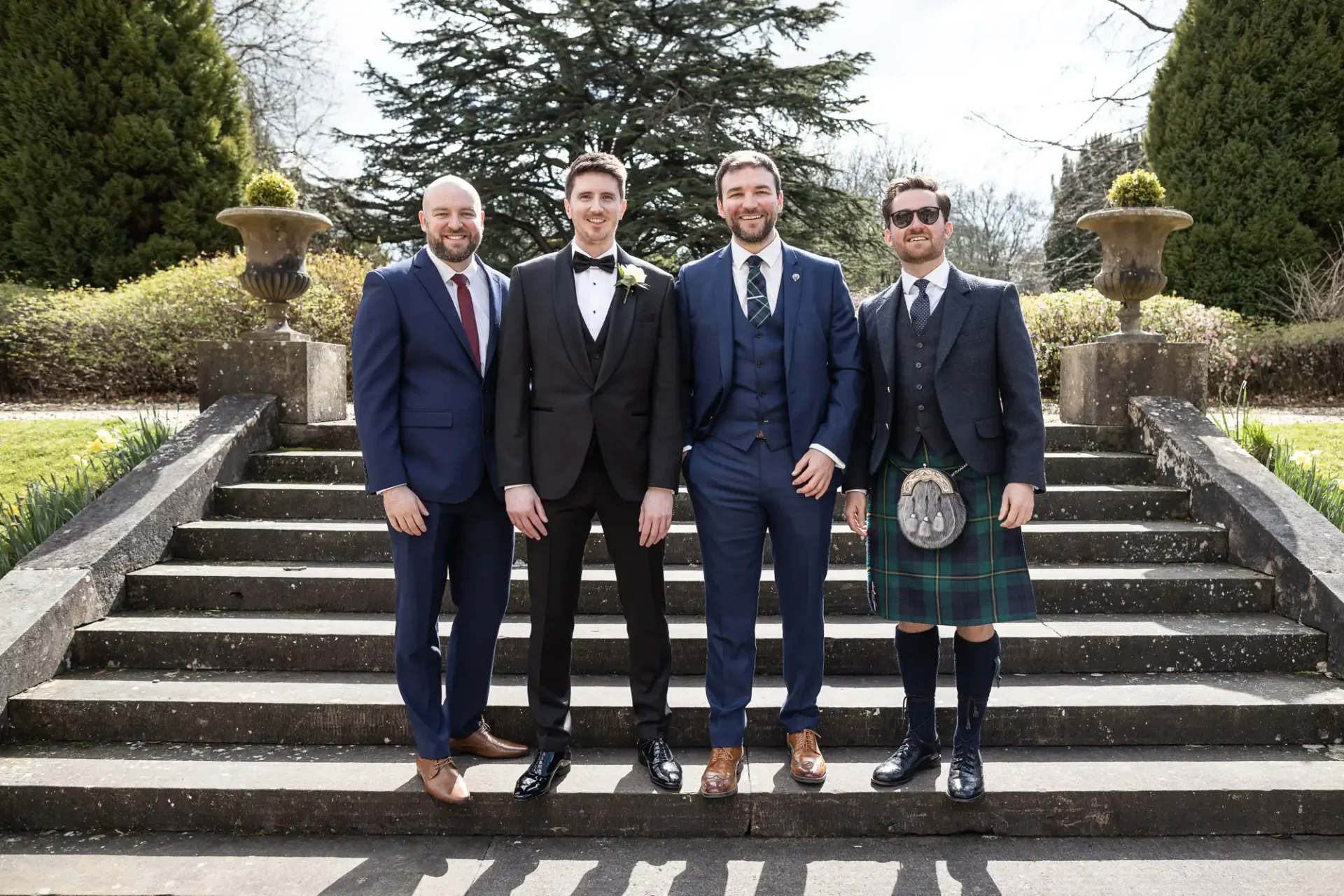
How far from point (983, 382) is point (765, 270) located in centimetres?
79

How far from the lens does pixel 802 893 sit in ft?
7.98

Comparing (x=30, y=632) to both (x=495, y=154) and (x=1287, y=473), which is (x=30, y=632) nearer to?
(x=1287, y=473)

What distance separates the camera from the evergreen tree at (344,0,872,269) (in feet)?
46.6

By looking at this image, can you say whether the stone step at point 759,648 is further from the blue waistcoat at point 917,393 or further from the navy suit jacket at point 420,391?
the blue waistcoat at point 917,393

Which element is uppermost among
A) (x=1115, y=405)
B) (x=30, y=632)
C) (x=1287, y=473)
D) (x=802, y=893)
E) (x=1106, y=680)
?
(x=1115, y=405)

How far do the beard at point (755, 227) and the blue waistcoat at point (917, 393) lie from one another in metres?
0.50

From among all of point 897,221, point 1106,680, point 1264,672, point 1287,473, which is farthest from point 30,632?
point 1287,473

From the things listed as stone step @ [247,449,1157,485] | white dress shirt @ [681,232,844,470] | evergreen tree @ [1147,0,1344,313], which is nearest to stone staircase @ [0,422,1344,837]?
stone step @ [247,449,1157,485]

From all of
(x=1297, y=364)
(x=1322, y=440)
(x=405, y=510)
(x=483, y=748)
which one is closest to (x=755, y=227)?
(x=405, y=510)

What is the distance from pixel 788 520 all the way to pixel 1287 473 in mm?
3582

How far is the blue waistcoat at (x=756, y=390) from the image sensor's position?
2701 millimetres

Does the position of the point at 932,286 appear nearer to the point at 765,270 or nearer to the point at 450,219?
the point at 765,270

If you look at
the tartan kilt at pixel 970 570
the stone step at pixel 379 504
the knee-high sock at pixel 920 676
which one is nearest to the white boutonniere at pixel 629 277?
the tartan kilt at pixel 970 570

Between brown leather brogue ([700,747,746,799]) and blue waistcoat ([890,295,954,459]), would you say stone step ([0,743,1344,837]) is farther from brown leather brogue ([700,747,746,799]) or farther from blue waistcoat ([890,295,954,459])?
blue waistcoat ([890,295,954,459])
